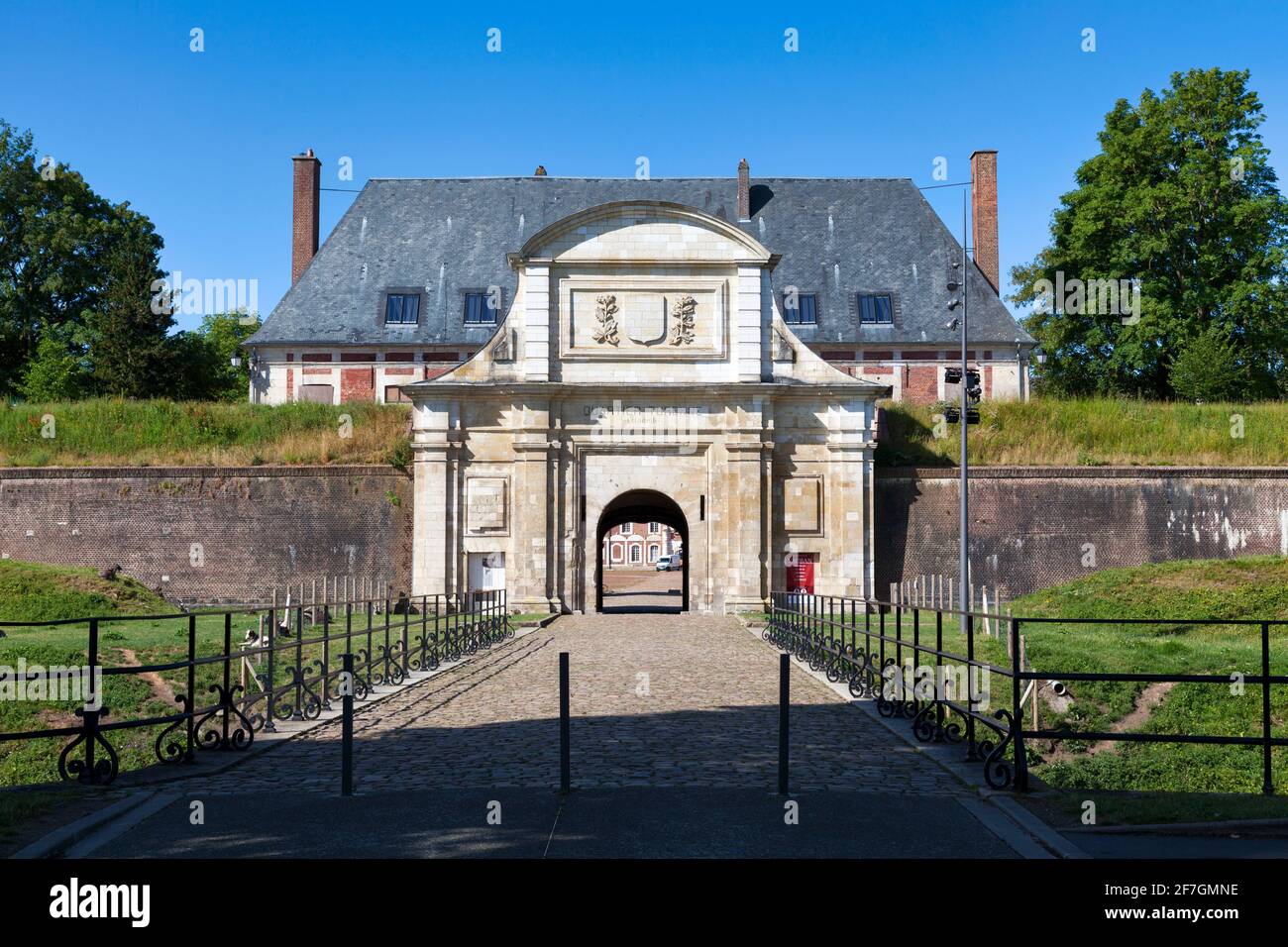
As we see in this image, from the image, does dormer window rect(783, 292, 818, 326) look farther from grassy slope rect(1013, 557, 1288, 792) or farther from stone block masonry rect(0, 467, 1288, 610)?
grassy slope rect(1013, 557, 1288, 792)

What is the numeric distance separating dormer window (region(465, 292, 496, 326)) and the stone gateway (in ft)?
36.1

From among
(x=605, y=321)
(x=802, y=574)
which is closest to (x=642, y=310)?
(x=605, y=321)

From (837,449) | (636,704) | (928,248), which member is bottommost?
(636,704)

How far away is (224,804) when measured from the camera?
7.33 metres

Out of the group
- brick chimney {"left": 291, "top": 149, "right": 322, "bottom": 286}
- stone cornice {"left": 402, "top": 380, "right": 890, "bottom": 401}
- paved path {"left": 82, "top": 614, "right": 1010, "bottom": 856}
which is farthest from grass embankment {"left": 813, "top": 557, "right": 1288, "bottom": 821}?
brick chimney {"left": 291, "top": 149, "right": 322, "bottom": 286}

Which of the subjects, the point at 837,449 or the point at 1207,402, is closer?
the point at 837,449

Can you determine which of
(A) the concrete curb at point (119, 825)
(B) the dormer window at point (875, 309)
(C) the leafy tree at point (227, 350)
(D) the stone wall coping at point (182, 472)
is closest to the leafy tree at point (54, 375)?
(C) the leafy tree at point (227, 350)

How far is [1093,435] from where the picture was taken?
114 feet

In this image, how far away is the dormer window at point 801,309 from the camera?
41312mm

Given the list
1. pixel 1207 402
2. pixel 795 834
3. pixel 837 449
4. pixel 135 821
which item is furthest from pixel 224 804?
pixel 1207 402

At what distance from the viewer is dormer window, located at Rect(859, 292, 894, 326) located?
4128 cm
